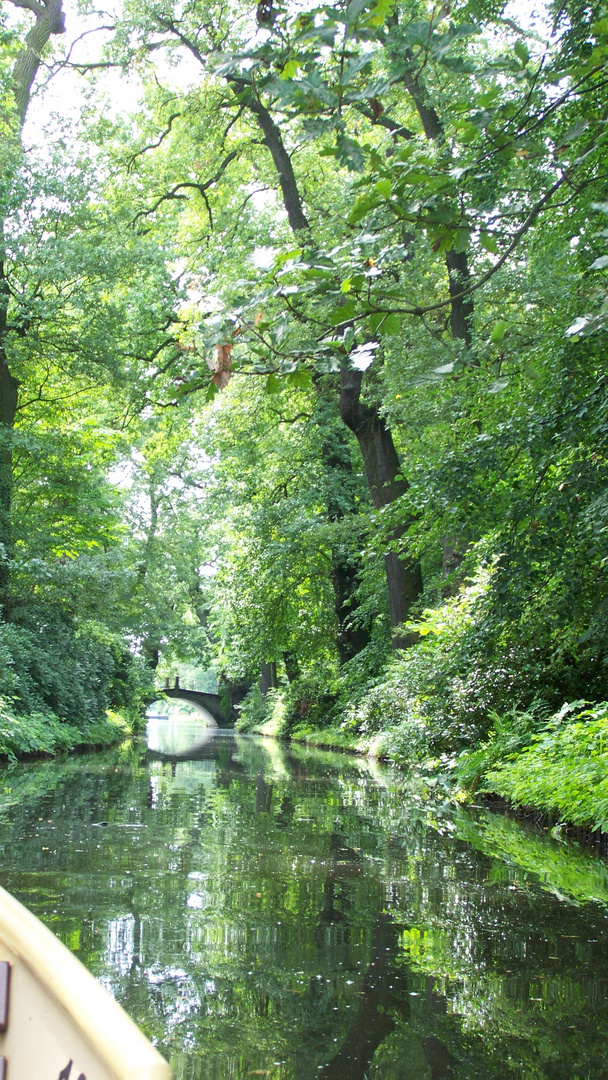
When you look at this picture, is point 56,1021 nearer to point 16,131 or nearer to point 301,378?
point 301,378

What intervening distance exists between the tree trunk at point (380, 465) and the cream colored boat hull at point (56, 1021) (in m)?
14.1

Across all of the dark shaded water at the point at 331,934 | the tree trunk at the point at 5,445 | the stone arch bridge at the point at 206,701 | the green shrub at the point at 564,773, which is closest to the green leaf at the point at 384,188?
the dark shaded water at the point at 331,934

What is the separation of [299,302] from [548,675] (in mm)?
7874

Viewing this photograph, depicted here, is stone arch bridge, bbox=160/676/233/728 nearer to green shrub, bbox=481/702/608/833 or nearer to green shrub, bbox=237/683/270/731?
green shrub, bbox=237/683/270/731

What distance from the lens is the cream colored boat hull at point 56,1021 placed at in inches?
59.2

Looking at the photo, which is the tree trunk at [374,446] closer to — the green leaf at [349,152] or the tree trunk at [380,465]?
the tree trunk at [380,465]

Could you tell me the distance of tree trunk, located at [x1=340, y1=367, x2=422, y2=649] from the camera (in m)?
16.0

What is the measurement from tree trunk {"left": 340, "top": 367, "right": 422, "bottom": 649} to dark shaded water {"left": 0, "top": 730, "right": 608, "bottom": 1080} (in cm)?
801

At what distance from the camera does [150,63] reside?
667 inches

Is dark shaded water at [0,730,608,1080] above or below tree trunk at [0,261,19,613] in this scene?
below

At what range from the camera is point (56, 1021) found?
1756 mm

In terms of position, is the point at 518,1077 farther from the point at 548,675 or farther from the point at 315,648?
the point at 315,648

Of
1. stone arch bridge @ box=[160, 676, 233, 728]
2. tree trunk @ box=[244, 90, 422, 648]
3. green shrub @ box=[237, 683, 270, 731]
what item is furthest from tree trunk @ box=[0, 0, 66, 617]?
stone arch bridge @ box=[160, 676, 233, 728]

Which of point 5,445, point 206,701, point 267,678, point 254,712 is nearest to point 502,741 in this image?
point 5,445
